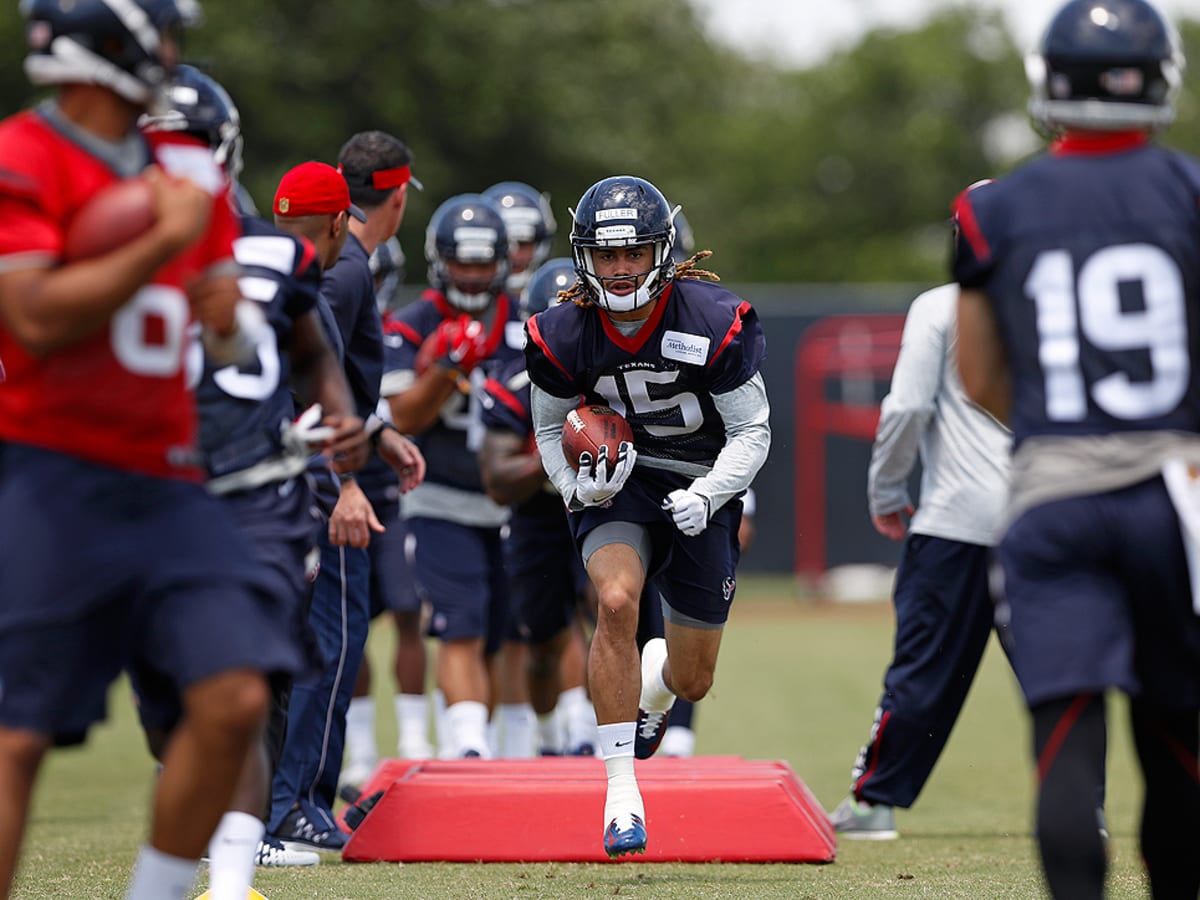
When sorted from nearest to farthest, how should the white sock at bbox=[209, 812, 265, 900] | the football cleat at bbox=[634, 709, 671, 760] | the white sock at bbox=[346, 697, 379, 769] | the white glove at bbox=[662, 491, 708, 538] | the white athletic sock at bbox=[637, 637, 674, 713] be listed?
the white sock at bbox=[209, 812, 265, 900] → the white glove at bbox=[662, 491, 708, 538] → the white athletic sock at bbox=[637, 637, 674, 713] → the football cleat at bbox=[634, 709, 671, 760] → the white sock at bbox=[346, 697, 379, 769]

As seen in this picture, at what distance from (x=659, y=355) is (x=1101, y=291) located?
2.47 metres

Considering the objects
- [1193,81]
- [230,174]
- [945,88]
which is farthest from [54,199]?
[1193,81]

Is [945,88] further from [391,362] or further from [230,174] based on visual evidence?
[230,174]

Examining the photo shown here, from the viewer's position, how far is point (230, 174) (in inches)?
195

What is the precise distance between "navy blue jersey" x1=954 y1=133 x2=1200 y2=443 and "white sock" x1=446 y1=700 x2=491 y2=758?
466cm

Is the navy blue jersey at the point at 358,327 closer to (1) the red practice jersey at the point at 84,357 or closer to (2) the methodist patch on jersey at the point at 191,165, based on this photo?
(2) the methodist patch on jersey at the point at 191,165

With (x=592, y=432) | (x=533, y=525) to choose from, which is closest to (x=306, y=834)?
(x=592, y=432)

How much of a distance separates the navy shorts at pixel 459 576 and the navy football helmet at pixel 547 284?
3.76 ft

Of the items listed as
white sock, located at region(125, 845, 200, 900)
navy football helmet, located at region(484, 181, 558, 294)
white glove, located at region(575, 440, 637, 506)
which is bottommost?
white sock, located at region(125, 845, 200, 900)

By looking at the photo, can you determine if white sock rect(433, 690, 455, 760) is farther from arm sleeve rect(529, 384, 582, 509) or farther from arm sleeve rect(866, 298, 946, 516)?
arm sleeve rect(866, 298, 946, 516)

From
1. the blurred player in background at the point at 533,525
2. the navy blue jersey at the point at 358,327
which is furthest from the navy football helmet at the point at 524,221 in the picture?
the navy blue jersey at the point at 358,327

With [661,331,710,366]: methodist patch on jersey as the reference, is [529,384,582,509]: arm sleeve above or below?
below

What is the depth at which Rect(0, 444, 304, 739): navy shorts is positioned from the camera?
3480 mm

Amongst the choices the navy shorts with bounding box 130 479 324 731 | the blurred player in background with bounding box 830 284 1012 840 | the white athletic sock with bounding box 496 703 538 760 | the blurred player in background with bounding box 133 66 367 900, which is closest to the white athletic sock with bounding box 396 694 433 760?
the white athletic sock with bounding box 496 703 538 760
